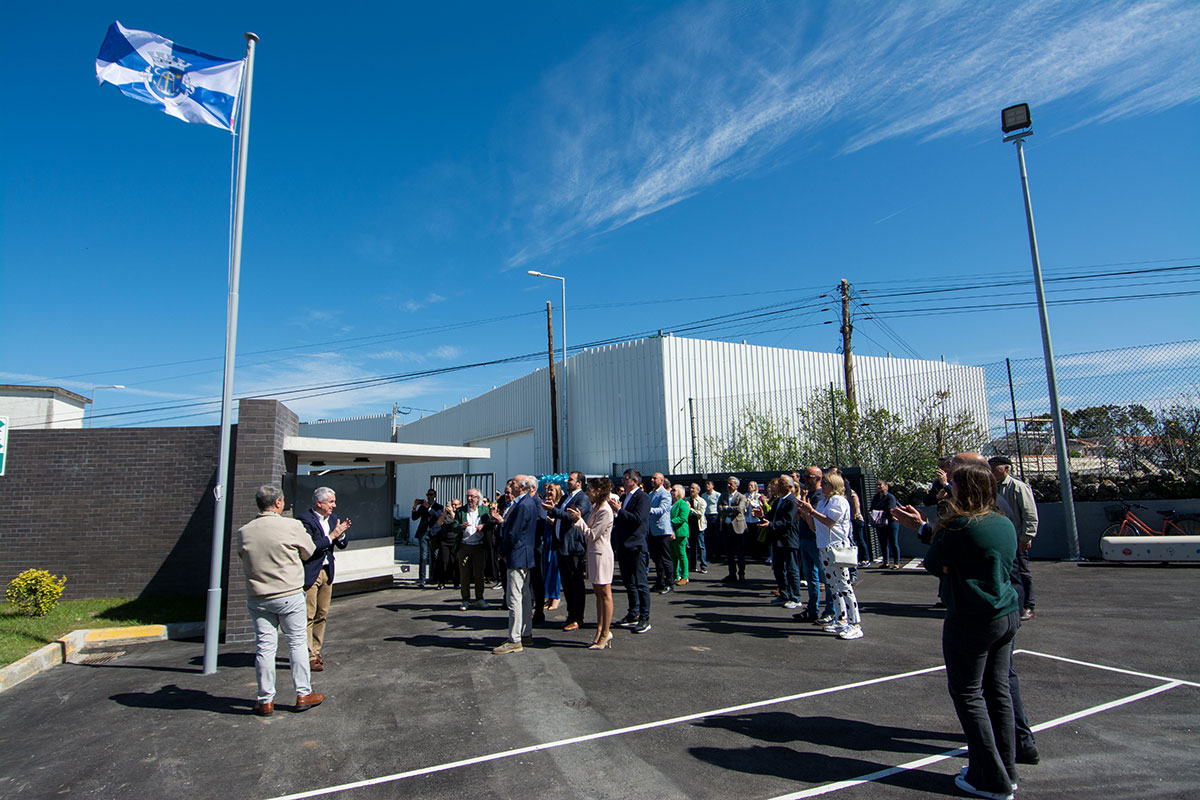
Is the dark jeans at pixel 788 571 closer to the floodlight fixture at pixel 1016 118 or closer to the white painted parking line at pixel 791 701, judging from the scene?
the white painted parking line at pixel 791 701

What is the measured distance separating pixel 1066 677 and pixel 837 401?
11.1 meters

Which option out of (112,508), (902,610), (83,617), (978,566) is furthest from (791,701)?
(112,508)

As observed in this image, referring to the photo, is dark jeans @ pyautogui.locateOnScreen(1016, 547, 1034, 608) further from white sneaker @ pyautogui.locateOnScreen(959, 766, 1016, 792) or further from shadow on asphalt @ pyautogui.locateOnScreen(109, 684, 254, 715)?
shadow on asphalt @ pyautogui.locateOnScreen(109, 684, 254, 715)

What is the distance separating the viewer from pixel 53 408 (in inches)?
896

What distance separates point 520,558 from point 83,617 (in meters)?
6.62

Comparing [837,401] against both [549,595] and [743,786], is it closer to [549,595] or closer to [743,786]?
[549,595]

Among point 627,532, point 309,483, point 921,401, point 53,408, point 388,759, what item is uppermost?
point 53,408

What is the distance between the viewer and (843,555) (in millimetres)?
6938

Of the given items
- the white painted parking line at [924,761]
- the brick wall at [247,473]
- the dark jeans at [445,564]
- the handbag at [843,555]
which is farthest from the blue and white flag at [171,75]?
the white painted parking line at [924,761]

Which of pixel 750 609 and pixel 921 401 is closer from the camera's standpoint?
pixel 750 609

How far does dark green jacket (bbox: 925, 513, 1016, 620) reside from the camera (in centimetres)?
348

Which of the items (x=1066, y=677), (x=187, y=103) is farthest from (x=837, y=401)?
(x=187, y=103)

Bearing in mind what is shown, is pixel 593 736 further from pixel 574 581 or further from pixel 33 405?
pixel 33 405

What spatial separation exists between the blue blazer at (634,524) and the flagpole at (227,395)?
4.20 metres
